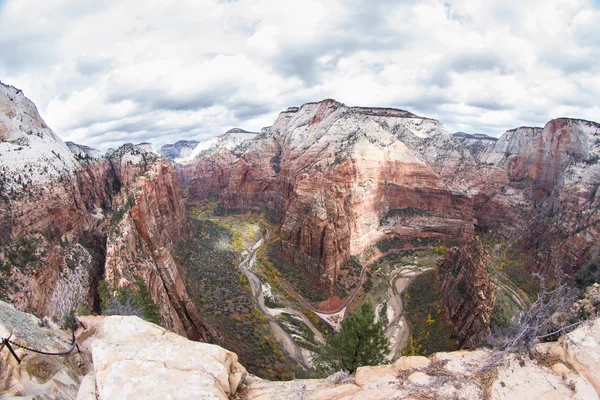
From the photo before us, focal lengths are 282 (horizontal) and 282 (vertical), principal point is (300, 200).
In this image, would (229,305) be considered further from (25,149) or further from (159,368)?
(159,368)

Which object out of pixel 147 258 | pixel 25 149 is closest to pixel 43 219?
pixel 147 258

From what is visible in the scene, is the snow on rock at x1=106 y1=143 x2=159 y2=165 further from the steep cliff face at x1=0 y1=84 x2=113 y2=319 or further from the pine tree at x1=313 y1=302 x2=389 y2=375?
the pine tree at x1=313 y1=302 x2=389 y2=375

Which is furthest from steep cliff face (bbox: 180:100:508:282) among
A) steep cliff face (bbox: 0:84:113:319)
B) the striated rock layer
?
steep cliff face (bbox: 0:84:113:319)

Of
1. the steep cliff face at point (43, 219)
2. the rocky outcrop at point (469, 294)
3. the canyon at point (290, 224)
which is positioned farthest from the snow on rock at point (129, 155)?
the rocky outcrop at point (469, 294)

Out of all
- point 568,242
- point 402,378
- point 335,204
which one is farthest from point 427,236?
point 402,378

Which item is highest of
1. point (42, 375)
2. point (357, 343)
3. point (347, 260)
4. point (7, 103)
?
point (7, 103)

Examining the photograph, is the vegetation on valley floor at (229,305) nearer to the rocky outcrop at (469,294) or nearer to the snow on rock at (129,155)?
the snow on rock at (129,155)

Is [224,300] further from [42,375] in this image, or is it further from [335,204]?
[42,375]
